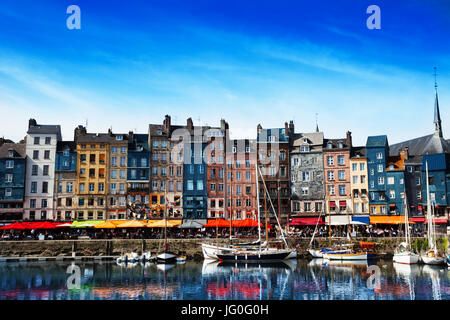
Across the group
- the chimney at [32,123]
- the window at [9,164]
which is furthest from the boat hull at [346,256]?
the chimney at [32,123]

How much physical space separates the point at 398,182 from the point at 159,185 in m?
33.9

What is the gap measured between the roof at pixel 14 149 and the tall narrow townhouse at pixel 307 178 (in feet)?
128

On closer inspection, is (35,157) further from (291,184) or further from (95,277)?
(291,184)

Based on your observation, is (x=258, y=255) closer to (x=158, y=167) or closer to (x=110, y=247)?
(x=110, y=247)

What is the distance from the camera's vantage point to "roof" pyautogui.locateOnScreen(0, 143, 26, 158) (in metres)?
64.9

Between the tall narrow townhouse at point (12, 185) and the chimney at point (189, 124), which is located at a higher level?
the chimney at point (189, 124)

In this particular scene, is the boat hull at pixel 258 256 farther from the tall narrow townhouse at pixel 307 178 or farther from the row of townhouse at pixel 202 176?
the tall narrow townhouse at pixel 307 178

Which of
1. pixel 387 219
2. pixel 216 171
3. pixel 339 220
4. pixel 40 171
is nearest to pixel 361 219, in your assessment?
pixel 339 220

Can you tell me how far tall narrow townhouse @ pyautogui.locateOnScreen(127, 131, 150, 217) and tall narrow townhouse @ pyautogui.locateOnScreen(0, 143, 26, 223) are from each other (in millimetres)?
14766

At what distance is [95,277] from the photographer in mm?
39531

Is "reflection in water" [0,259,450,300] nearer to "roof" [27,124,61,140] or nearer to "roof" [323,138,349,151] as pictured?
"roof" [323,138,349,151]

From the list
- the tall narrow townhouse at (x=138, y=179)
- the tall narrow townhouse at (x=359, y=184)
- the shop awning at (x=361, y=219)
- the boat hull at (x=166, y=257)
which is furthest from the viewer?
the tall narrow townhouse at (x=359, y=184)

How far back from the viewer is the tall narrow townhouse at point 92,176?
64000 mm
